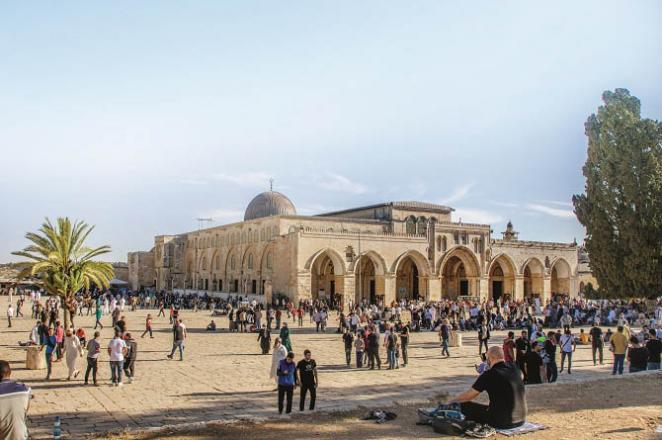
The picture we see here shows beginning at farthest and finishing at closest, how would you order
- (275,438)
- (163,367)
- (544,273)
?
(544,273), (163,367), (275,438)

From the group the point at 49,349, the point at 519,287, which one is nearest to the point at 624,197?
the point at 49,349

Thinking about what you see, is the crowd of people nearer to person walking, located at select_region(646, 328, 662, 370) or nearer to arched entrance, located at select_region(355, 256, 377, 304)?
person walking, located at select_region(646, 328, 662, 370)

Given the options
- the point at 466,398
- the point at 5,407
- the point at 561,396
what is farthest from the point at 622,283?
the point at 5,407

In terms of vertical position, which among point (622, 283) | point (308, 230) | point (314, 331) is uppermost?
point (308, 230)

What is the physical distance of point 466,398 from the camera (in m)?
6.98

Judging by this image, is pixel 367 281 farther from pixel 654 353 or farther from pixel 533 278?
pixel 654 353

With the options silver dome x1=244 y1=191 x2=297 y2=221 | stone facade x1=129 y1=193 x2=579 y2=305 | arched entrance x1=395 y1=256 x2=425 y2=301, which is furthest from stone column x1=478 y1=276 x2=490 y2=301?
silver dome x1=244 y1=191 x2=297 y2=221

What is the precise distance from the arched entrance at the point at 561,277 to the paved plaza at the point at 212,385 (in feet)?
109

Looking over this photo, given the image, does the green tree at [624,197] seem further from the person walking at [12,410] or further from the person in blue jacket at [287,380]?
the person walking at [12,410]

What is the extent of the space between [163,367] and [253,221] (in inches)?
1137

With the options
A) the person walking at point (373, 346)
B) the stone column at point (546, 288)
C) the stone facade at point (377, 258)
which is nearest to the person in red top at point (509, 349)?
the person walking at point (373, 346)

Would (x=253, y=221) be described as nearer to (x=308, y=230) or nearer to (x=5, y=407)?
(x=308, y=230)

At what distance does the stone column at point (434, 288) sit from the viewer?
4228 centimetres

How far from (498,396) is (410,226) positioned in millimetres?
38405
